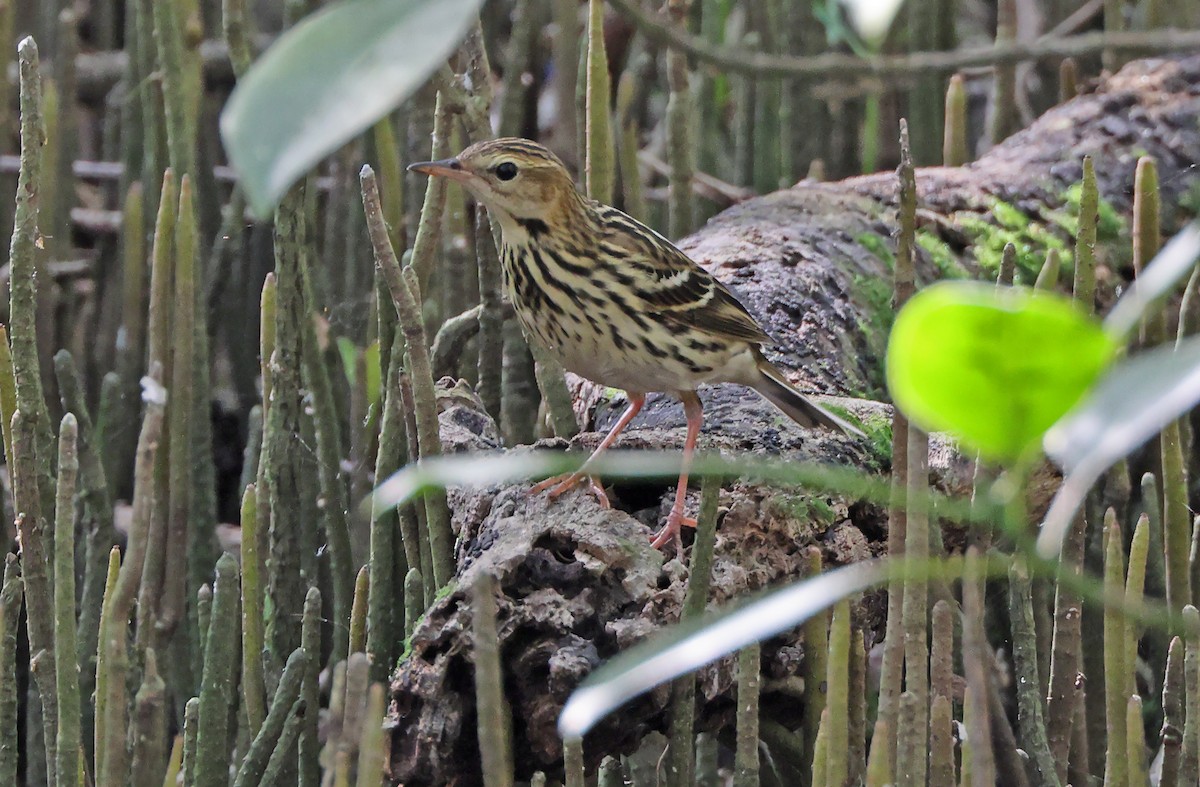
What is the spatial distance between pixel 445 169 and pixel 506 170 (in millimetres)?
179

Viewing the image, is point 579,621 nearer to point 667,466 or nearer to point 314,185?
point 667,466

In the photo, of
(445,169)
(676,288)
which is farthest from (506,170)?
(676,288)

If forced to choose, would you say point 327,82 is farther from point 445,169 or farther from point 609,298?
point 609,298

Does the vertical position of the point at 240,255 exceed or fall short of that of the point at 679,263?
it exceeds it

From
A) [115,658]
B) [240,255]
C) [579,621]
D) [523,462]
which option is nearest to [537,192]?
[579,621]

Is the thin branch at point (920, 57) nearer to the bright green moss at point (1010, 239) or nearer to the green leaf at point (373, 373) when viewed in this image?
the green leaf at point (373, 373)

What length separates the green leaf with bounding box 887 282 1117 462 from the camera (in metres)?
0.38

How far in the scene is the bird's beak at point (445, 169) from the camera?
186 centimetres

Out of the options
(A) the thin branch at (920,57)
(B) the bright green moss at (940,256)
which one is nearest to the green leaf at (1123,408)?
(A) the thin branch at (920,57)

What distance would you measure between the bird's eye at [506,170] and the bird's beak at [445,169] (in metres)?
0.07

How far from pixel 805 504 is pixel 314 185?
5.10 feet

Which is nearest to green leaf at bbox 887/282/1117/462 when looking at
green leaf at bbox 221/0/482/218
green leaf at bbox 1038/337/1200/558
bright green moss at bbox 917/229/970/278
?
green leaf at bbox 1038/337/1200/558

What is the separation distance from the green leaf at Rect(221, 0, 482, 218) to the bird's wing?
1640 millimetres

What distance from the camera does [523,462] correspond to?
0.49 meters
